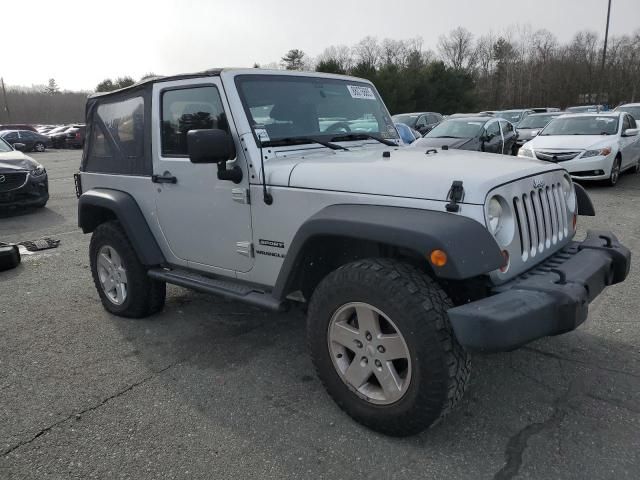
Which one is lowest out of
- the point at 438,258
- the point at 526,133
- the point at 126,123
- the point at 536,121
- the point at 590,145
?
the point at 526,133

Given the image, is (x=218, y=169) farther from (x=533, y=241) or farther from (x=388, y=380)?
(x=533, y=241)

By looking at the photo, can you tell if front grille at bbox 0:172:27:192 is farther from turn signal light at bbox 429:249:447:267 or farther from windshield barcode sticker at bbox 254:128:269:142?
turn signal light at bbox 429:249:447:267

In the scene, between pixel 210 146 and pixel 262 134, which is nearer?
pixel 210 146

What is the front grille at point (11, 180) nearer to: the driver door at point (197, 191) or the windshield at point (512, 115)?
the driver door at point (197, 191)

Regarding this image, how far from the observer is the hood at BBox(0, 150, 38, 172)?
9.60 meters

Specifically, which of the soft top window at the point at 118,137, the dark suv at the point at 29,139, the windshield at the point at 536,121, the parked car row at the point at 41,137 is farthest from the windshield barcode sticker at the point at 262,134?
the dark suv at the point at 29,139

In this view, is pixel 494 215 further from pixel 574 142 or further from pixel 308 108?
pixel 574 142

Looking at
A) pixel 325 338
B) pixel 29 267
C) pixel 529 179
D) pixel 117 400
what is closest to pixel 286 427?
pixel 325 338

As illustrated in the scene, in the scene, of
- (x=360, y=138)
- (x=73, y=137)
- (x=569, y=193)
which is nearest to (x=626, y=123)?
(x=569, y=193)

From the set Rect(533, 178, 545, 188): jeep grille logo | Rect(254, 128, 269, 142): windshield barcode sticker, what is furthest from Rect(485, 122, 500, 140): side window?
Rect(254, 128, 269, 142): windshield barcode sticker

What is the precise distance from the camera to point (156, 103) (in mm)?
3906

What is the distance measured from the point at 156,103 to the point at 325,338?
2.28 metres

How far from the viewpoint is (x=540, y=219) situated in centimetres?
296

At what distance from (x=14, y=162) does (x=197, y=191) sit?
8.07 m
